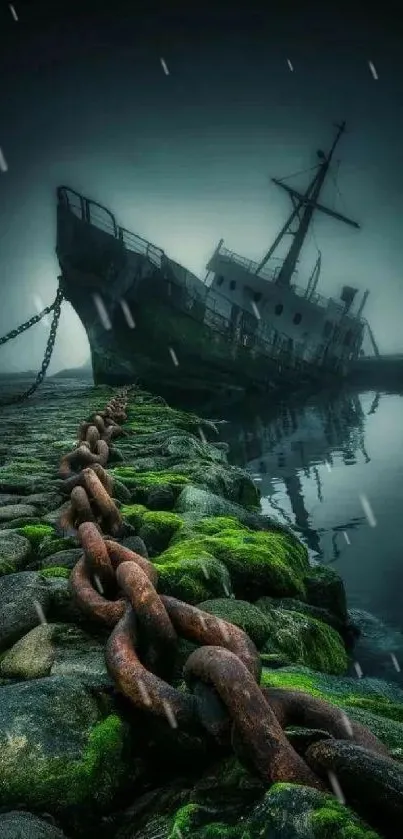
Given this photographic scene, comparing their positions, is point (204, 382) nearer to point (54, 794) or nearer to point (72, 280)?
point (72, 280)

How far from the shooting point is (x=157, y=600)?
1.53 metres

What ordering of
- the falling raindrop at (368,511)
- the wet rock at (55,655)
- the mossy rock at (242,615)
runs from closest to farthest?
1. the wet rock at (55,655)
2. the mossy rock at (242,615)
3. the falling raindrop at (368,511)

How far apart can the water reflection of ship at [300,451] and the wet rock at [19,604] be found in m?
4.36

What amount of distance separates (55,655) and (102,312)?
1921 centimetres

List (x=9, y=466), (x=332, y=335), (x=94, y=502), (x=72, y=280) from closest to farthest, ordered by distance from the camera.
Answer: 1. (x=94, y=502)
2. (x=9, y=466)
3. (x=72, y=280)
4. (x=332, y=335)

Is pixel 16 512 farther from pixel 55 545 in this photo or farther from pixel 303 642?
pixel 303 642

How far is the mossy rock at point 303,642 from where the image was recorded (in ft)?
7.62

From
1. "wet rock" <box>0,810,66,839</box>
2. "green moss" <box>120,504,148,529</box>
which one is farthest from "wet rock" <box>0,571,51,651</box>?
"green moss" <box>120,504,148,529</box>

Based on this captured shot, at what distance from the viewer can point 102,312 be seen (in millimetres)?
20078

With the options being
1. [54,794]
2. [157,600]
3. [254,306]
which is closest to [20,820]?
[54,794]

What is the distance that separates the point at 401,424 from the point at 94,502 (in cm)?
1608

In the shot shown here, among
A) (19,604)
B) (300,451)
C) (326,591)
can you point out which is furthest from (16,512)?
(300,451)

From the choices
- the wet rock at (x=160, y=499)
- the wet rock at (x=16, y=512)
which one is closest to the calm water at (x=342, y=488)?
the wet rock at (x=160, y=499)

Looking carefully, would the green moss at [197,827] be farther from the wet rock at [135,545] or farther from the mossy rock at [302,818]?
the wet rock at [135,545]
